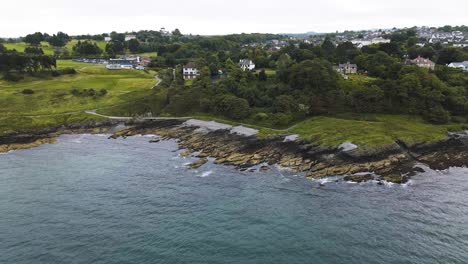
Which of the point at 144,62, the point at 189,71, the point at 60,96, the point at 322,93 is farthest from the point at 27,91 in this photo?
the point at 322,93

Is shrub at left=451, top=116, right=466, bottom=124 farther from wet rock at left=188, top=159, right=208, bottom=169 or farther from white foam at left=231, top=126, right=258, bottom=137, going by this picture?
wet rock at left=188, top=159, right=208, bottom=169

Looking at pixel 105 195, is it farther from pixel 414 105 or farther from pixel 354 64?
pixel 354 64

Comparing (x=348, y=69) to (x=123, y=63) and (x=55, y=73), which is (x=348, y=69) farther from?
(x=55, y=73)

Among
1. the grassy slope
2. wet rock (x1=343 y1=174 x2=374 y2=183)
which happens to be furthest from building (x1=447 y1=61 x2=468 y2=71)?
wet rock (x1=343 y1=174 x2=374 y2=183)

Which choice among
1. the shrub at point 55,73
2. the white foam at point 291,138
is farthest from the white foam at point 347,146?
the shrub at point 55,73

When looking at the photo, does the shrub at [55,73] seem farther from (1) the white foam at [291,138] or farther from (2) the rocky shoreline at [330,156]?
(1) the white foam at [291,138]

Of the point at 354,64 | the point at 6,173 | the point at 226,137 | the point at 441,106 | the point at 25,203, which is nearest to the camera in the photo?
the point at 25,203

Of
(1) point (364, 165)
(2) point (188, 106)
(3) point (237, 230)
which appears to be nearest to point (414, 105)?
(1) point (364, 165)
